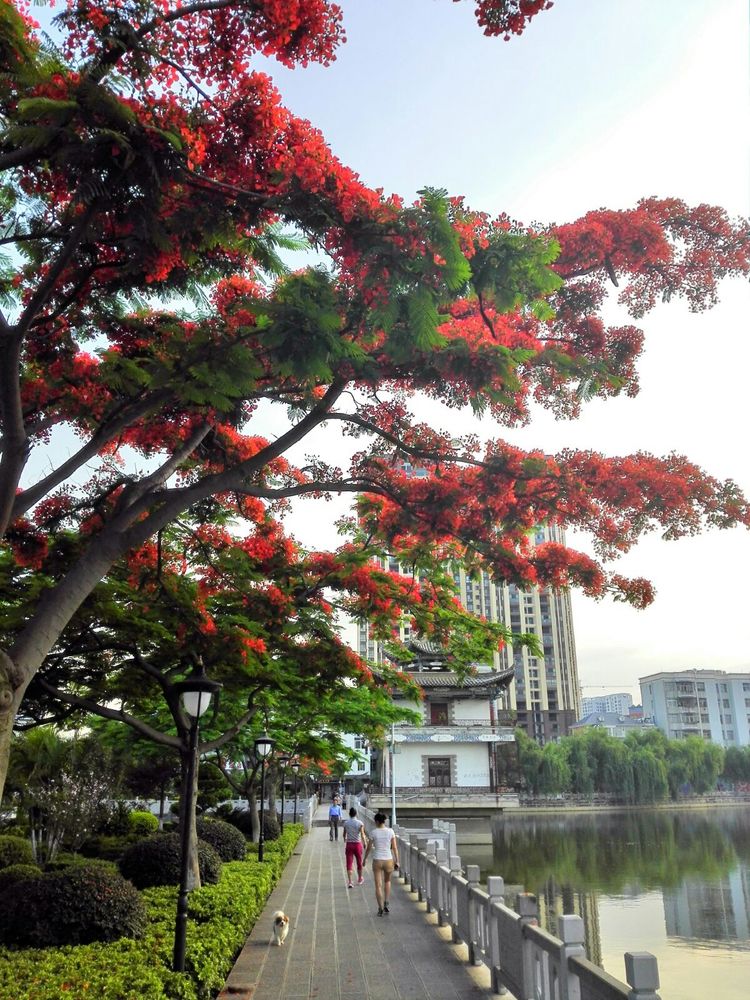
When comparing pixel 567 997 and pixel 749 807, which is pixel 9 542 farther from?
pixel 749 807

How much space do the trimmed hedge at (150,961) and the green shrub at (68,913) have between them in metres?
0.30

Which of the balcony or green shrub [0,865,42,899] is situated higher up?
the balcony

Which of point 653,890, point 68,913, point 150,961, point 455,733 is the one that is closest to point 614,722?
point 455,733

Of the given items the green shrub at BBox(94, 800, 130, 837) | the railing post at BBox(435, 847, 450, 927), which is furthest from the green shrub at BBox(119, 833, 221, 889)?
the green shrub at BBox(94, 800, 130, 837)

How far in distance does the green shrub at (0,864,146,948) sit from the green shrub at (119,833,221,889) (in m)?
4.01

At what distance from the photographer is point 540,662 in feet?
374

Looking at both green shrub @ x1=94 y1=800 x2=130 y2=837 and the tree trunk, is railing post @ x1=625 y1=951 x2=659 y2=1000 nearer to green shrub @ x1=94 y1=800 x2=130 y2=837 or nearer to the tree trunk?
the tree trunk

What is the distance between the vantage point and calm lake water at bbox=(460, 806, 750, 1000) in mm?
14898

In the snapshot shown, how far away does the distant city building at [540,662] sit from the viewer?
113 m

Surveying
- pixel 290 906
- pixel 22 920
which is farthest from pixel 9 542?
pixel 290 906

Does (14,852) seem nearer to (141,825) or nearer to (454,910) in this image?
(141,825)

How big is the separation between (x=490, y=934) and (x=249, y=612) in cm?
594

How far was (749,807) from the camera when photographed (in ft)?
275

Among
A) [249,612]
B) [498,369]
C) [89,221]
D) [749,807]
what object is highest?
[89,221]
